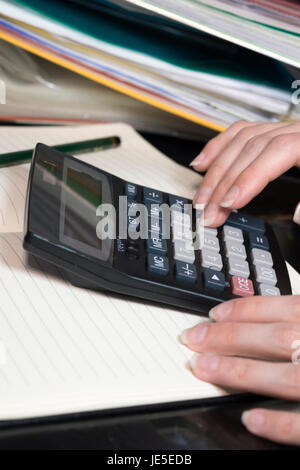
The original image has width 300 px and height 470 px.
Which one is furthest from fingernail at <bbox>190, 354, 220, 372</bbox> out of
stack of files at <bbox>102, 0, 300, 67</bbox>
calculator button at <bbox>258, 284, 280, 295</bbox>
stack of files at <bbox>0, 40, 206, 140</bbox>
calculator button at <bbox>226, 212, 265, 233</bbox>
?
stack of files at <bbox>0, 40, 206, 140</bbox>

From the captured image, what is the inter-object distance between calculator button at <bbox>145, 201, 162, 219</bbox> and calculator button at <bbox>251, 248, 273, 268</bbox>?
4.0 inches

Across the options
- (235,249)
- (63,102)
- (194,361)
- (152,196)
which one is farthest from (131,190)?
(63,102)

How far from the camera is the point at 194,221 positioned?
2.16ft

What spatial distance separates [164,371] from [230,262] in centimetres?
16

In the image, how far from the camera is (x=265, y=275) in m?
0.60

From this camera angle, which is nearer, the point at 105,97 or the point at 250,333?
the point at 250,333

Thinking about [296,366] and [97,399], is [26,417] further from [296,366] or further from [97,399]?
[296,366]

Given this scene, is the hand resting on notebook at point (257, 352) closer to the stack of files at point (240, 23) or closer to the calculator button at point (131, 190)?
the calculator button at point (131, 190)

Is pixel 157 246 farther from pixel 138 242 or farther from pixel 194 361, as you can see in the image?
pixel 194 361

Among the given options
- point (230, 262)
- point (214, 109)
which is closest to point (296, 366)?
point (230, 262)

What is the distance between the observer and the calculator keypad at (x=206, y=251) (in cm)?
56

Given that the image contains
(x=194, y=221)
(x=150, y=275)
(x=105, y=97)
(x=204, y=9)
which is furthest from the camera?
(x=105, y=97)

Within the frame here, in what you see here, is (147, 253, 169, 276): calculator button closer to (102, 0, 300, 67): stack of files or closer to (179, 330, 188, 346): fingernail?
(179, 330, 188, 346): fingernail

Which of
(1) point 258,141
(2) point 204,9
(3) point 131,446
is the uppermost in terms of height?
(2) point 204,9
